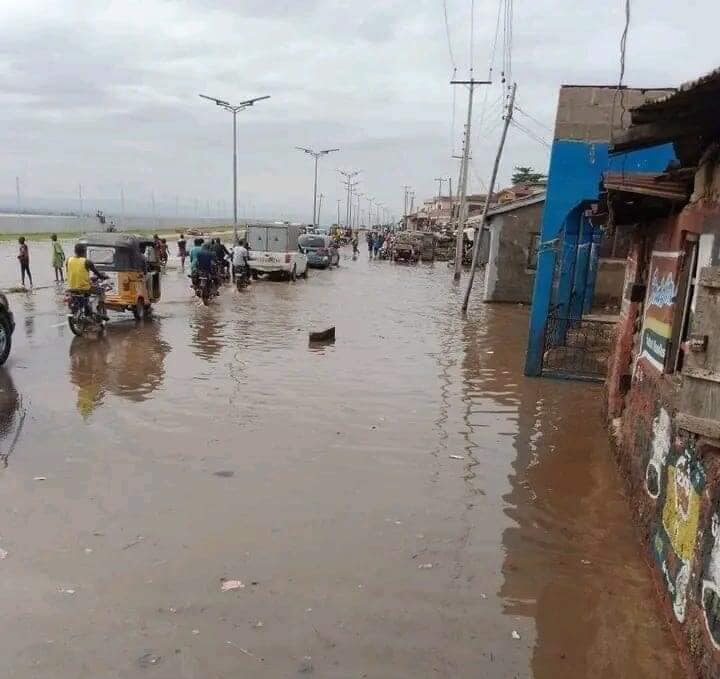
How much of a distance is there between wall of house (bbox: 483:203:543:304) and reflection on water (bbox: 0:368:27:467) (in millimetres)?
15690

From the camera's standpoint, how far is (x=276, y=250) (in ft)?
91.2

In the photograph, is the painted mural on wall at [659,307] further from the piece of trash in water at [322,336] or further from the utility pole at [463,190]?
Result: the utility pole at [463,190]

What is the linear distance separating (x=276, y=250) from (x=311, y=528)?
920 inches

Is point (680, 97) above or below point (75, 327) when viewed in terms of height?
above

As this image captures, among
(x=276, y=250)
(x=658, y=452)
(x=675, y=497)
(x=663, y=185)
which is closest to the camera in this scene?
(x=675, y=497)

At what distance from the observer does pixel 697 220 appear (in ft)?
15.4

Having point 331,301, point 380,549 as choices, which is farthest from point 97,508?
point 331,301

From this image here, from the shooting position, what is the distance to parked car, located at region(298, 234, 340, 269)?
115 feet

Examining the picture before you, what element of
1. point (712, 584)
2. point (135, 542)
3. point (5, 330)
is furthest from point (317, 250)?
point (712, 584)

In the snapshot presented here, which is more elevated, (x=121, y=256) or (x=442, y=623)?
(x=121, y=256)

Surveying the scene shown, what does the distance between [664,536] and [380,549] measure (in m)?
1.91

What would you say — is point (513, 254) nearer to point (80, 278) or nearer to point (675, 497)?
point (80, 278)

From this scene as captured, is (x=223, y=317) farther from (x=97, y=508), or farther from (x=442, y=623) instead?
(x=442, y=623)

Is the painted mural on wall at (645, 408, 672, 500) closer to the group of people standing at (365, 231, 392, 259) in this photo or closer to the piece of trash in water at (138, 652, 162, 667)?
the piece of trash in water at (138, 652, 162, 667)
